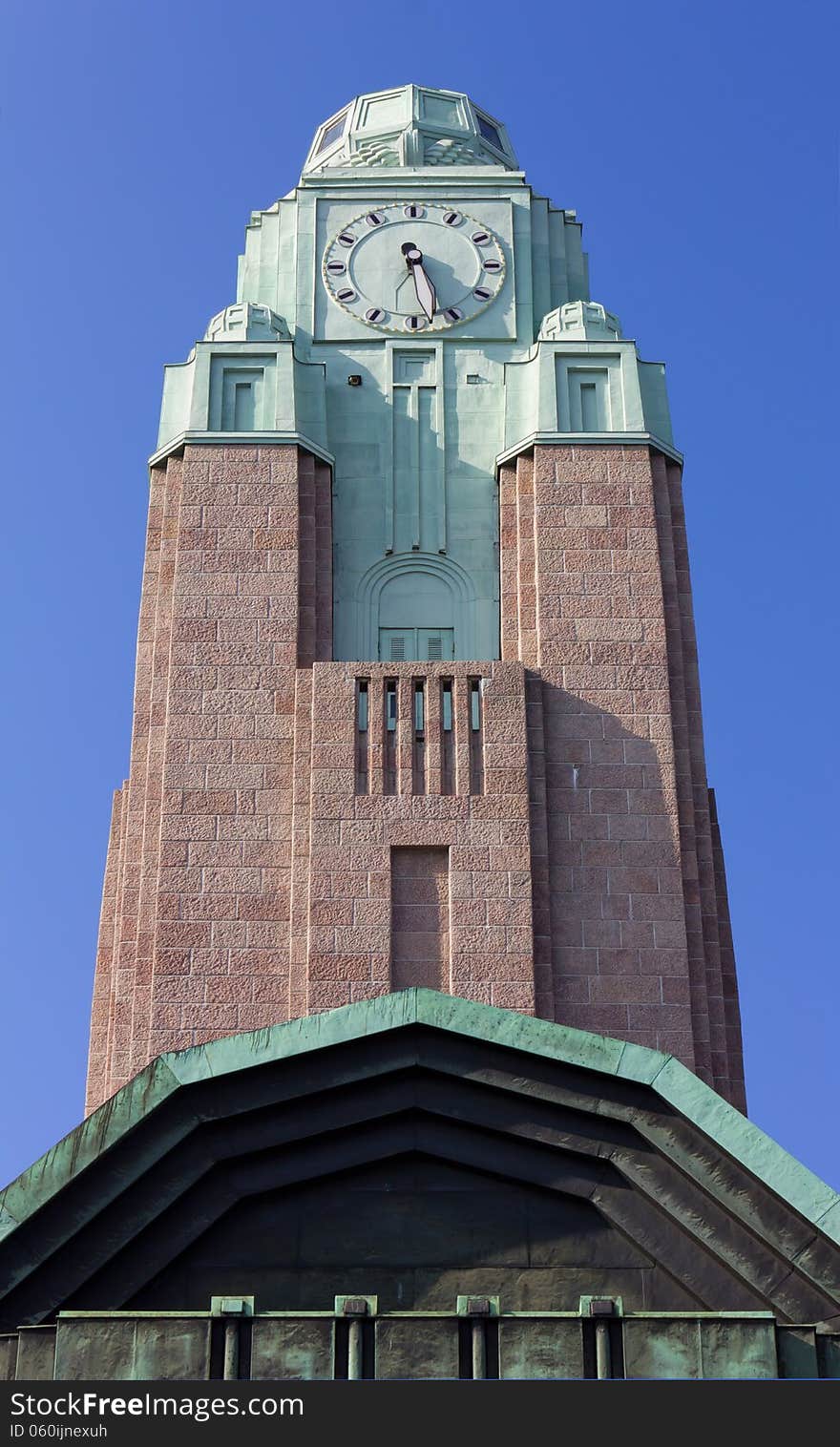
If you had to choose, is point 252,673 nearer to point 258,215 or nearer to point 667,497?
point 667,497

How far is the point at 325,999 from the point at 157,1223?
29.9 feet

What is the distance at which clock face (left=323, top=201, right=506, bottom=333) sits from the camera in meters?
34.1

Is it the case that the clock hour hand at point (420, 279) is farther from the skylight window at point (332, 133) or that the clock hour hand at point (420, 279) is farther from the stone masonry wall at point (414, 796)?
the skylight window at point (332, 133)

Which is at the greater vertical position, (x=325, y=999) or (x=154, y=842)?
(x=154, y=842)

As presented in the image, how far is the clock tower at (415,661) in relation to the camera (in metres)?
27.7

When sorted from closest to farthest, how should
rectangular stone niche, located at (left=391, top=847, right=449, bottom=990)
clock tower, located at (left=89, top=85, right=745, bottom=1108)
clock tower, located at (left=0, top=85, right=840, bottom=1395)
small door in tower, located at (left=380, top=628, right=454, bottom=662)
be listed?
clock tower, located at (left=0, top=85, right=840, bottom=1395)
rectangular stone niche, located at (left=391, top=847, right=449, bottom=990)
clock tower, located at (left=89, top=85, right=745, bottom=1108)
small door in tower, located at (left=380, top=628, right=454, bottom=662)

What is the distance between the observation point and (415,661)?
3012 cm

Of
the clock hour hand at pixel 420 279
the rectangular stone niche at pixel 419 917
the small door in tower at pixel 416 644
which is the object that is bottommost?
the rectangular stone niche at pixel 419 917

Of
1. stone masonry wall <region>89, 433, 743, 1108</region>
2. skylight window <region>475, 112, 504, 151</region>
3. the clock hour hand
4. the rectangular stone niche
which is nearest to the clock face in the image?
the clock hour hand

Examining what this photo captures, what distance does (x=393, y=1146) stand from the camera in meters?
18.5

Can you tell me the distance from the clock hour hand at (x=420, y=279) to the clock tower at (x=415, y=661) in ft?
0.16

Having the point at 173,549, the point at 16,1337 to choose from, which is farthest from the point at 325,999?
the point at 16,1337

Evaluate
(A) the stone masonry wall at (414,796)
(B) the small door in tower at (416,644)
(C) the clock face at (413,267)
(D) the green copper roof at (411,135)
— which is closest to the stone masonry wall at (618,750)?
(A) the stone masonry wall at (414,796)

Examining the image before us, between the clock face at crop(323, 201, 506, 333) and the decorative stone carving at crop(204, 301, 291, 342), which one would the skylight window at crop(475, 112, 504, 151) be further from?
the decorative stone carving at crop(204, 301, 291, 342)
